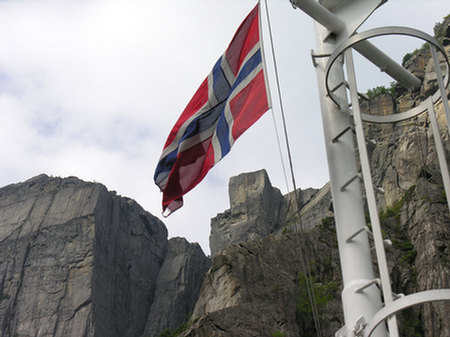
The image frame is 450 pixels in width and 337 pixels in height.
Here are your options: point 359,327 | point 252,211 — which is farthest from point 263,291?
point 252,211

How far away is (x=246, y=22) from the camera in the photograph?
827 cm

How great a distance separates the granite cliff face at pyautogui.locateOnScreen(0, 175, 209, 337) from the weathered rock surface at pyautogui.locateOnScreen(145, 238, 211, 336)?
103 millimetres

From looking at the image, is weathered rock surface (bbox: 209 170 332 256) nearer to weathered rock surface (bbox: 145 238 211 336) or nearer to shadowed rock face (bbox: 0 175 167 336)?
weathered rock surface (bbox: 145 238 211 336)

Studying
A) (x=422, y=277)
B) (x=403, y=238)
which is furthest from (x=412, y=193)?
(x=422, y=277)

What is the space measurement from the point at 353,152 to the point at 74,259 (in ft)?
195

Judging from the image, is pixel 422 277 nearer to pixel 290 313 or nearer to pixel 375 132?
pixel 290 313

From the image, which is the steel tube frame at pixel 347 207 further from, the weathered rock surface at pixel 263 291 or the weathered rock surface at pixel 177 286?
the weathered rock surface at pixel 177 286

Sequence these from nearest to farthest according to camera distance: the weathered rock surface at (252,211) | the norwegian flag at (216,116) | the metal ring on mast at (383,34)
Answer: the metal ring on mast at (383,34) → the norwegian flag at (216,116) → the weathered rock surface at (252,211)

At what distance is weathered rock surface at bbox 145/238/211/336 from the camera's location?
63.4 m

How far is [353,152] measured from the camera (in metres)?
5.50

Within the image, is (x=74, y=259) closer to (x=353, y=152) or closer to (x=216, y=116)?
(x=216, y=116)

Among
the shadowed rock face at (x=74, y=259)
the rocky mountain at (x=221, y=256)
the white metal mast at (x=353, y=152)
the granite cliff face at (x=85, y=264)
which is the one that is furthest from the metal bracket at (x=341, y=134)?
the shadowed rock face at (x=74, y=259)

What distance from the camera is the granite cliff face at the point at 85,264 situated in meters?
59.4

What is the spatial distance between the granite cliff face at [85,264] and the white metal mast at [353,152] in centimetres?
5400
